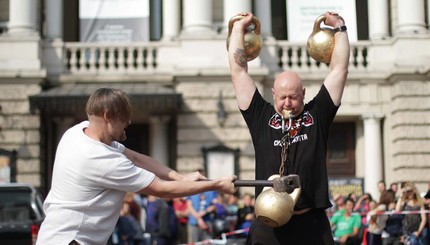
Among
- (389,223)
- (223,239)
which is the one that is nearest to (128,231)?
(223,239)

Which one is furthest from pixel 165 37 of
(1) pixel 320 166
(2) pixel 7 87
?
(1) pixel 320 166

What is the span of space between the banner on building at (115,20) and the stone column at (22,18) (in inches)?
59.6

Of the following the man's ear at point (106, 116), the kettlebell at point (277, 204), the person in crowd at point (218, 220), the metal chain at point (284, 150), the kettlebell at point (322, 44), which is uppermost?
the kettlebell at point (322, 44)

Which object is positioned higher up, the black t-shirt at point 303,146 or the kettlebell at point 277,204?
the black t-shirt at point 303,146

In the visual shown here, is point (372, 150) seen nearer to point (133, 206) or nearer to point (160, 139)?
point (160, 139)

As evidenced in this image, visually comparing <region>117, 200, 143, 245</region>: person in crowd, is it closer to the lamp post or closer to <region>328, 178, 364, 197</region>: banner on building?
the lamp post

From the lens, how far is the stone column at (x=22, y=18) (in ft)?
73.6

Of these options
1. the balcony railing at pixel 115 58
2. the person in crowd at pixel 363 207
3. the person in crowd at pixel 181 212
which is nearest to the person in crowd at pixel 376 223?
the person in crowd at pixel 363 207

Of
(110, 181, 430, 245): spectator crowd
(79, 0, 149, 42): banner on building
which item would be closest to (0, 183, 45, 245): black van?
(110, 181, 430, 245): spectator crowd

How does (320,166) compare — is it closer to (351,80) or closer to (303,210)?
(303,210)

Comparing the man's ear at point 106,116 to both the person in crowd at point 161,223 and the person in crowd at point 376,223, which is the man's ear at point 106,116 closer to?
the person in crowd at point 376,223

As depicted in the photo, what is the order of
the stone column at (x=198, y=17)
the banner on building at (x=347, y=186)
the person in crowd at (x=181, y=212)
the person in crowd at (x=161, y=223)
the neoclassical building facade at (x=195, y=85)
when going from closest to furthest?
the person in crowd at (x=161, y=223), the person in crowd at (x=181, y=212), the banner on building at (x=347, y=186), the neoclassical building facade at (x=195, y=85), the stone column at (x=198, y=17)

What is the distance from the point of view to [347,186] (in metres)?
21.4

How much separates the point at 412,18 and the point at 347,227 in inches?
371
